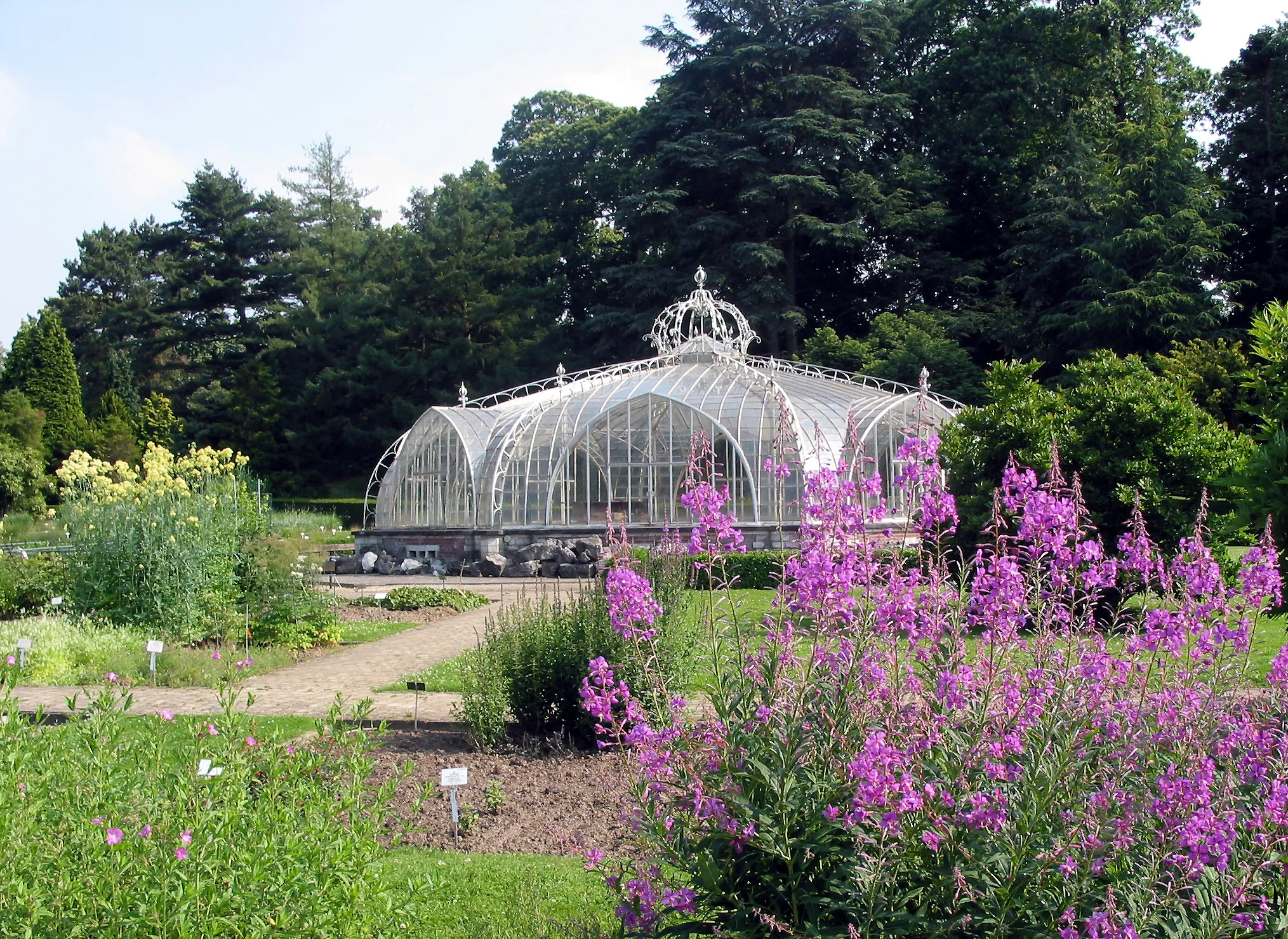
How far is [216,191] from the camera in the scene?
44938 mm

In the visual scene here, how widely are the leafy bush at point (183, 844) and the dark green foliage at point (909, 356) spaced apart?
24.8 meters

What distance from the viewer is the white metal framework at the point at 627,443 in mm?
19969

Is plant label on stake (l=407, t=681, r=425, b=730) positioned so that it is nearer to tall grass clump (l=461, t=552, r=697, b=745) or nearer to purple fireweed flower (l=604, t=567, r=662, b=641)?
tall grass clump (l=461, t=552, r=697, b=745)

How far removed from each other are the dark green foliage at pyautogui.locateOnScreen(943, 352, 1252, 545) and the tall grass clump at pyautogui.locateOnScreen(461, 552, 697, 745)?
5495mm

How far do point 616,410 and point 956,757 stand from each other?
711 inches

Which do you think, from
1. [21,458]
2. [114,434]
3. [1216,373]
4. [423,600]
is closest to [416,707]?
[423,600]

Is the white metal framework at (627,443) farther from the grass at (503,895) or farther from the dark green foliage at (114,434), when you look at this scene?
the dark green foliage at (114,434)

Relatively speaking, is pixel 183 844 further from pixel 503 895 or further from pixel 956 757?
pixel 956 757

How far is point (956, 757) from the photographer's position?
2842 mm

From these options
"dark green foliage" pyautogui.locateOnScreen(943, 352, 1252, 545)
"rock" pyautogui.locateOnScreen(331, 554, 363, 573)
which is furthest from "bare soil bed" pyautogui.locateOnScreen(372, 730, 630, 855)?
"rock" pyautogui.locateOnScreen(331, 554, 363, 573)

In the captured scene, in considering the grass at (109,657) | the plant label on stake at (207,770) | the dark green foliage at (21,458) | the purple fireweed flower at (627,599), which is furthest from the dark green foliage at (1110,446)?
the dark green foliage at (21,458)

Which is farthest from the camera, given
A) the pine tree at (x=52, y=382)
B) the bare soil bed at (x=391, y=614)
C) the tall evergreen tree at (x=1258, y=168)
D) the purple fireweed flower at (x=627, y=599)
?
the pine tree at (x=52, y=382)

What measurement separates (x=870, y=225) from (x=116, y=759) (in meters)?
35.1

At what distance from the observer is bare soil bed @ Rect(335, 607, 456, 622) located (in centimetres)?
1434
